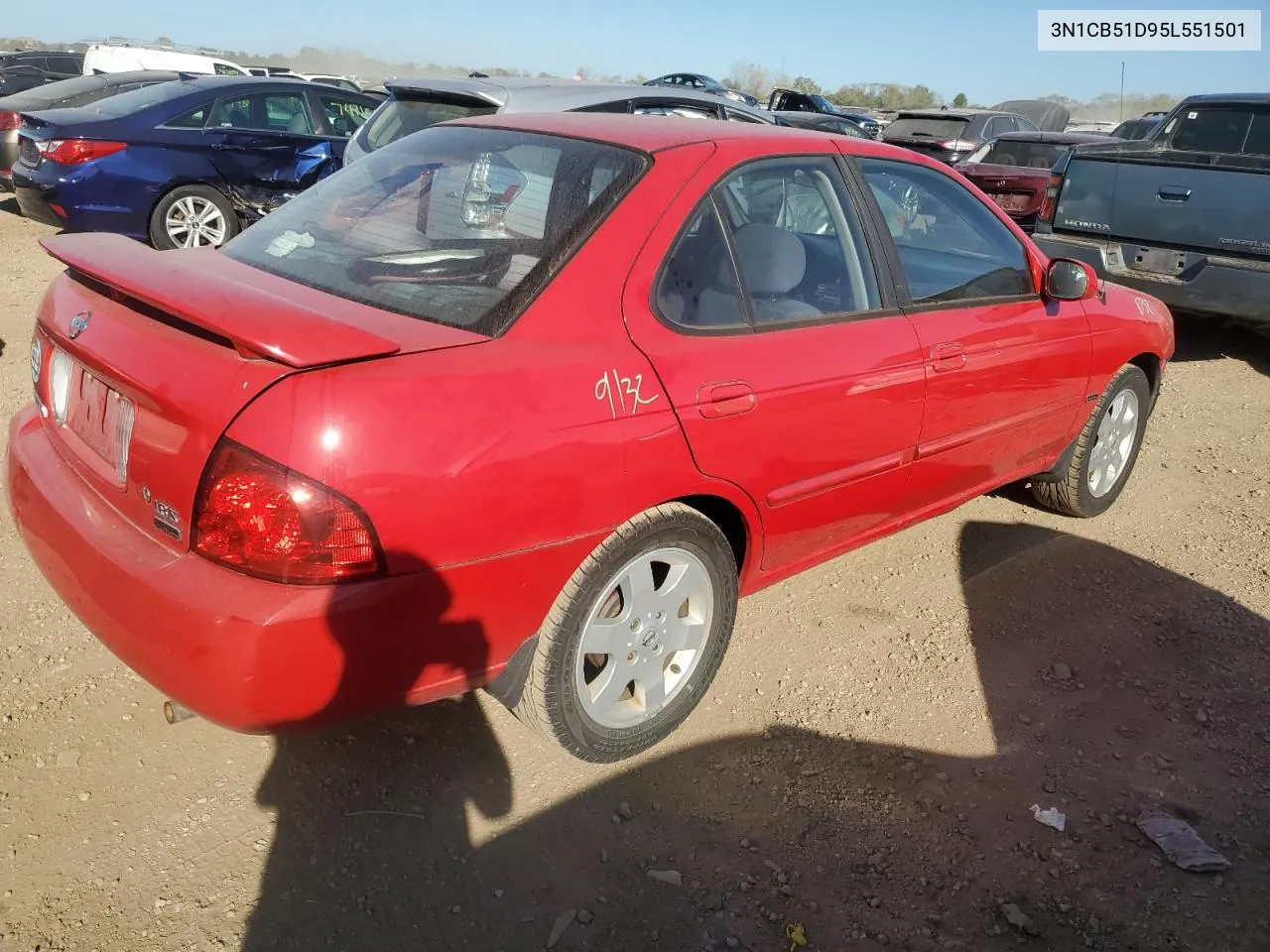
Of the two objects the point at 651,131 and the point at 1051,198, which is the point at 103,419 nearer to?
the point at 651,131

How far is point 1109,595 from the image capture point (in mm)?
3885

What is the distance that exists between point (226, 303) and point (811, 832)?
1887 mm

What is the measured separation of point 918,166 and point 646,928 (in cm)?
262

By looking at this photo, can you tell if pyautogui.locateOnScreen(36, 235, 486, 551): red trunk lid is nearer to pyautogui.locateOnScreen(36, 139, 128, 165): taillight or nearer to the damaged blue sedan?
the damaged blue sedan

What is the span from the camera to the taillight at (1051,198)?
724 cm

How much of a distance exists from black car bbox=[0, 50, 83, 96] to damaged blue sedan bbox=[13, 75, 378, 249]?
9839 millimetres

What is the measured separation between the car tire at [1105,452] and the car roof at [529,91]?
3.83m

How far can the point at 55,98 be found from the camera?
1053cm

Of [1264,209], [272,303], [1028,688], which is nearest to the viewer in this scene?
[272,303]

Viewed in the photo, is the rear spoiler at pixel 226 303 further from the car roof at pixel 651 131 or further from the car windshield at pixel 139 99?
the car windshield at pixel 139 99

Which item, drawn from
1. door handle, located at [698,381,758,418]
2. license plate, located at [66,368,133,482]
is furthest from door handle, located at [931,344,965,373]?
license plate, located at [66,368,133,482]

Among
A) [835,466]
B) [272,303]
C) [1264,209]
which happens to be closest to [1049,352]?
[835,466]

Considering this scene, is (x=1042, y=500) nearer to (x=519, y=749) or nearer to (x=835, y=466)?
(x=835, y=466)

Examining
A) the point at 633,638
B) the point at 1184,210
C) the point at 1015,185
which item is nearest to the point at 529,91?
the point at 1184,210
